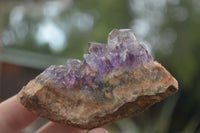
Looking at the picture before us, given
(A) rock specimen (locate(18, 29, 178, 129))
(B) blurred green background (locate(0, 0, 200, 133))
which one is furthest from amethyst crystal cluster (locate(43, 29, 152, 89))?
(B) blurred green background (locate(0, 0, 200, 133))

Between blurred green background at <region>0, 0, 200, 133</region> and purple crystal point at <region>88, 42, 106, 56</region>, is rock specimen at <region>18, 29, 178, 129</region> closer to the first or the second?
purple crystal point at <region>88, 42, 106, 56</region>

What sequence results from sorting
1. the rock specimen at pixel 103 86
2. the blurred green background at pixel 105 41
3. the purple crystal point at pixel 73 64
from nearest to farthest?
the rock specimen at pixel 103 86, the purple crystal point at pixel 73 64, the blurred green background at pixel 105 41

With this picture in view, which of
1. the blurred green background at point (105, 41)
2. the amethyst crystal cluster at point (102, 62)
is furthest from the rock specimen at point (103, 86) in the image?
the blurred green background at point (105, 41)

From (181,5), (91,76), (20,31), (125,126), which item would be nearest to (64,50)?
(20,31)

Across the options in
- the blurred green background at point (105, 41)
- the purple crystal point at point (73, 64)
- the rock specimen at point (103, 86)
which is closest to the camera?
the rock specimen at point (103, 86)

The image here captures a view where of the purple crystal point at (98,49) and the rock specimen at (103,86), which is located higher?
the purple crystal point at (98,49)

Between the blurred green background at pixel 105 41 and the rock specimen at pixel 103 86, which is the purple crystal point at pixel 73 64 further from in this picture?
the blurred green background at pixel 105 41

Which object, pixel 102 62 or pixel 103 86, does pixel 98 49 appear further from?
pixel 103 86

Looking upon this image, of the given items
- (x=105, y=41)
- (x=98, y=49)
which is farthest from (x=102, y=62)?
(x=105, y=41)
